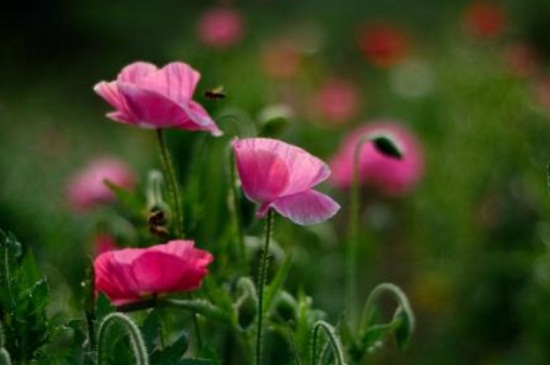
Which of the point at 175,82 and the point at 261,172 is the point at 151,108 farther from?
the point at 261,172

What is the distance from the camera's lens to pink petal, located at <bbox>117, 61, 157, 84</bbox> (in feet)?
4.82

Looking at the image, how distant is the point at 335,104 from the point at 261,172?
3.10 metres

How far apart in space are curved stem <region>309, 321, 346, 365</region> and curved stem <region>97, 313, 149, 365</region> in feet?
0.58

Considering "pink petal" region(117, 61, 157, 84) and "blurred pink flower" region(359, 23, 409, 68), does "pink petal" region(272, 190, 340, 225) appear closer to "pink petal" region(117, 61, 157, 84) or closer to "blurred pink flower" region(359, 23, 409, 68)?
"pink petal" region(117, 61, 157, 84)

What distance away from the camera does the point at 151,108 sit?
4.67 feet

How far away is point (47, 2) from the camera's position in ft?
25.3

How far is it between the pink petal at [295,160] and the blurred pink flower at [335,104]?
3021 millimetres

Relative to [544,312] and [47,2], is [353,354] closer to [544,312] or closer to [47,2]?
[544,312]

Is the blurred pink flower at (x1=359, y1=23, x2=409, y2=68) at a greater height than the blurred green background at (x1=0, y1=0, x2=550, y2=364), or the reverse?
the blurred pink flower at (x1=359, y1=23, x2=409, y2=68)

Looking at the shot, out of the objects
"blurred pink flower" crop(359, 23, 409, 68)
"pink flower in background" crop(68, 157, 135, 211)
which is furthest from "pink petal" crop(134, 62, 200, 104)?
"blurred pink flower" crop(359, 23, 409, 68)

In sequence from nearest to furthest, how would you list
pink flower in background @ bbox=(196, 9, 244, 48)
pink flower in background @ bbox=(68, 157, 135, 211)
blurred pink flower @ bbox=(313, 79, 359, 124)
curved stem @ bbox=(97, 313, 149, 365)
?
curved stem @ bbox=(97, 313, 149, 365), pink flower in background @ bbox=(68, 157, 135, 211), pink flower in background @ bbox=(196, 9, 244, 48), blurred pink flower @ bbox=(313, 79, 359, 124)

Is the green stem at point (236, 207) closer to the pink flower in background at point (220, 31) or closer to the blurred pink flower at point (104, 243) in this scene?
the blurred pink flower at point (104, 243)

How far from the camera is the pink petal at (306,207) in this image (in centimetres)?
129

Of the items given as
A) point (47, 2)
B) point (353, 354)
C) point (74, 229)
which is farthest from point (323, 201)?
point (47, 2)
